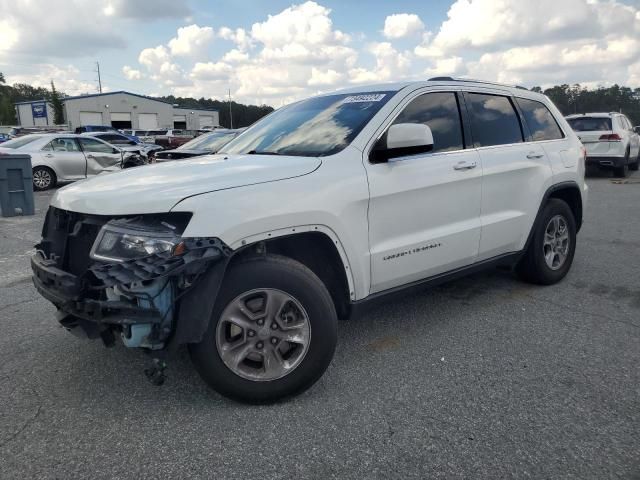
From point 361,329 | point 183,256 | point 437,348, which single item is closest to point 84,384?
point 183,256

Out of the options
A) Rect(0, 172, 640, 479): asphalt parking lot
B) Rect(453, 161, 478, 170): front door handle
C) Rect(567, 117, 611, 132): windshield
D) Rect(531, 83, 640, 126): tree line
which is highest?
Rect(531, 83, 640, 126): tree line

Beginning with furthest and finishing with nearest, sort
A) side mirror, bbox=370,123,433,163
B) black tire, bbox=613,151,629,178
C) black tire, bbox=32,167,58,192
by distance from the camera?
black tire, bbox=613,151,629,178 → black tire, bbox=32,167,58,192 → side mirror, bbox=370,123,433,163

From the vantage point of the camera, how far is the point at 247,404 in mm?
2816

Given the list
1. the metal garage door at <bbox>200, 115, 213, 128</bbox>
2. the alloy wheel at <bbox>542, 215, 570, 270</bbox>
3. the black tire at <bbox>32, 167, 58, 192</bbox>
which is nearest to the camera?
the alloy wheel at <bbox>542, 215, 570, 270</bbox>

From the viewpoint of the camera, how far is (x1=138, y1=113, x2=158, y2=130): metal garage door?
64438mm

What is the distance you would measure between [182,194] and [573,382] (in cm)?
255

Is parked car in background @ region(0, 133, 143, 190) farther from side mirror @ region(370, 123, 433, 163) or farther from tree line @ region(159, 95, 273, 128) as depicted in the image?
tree line @ region(159, 95, 273, 128)

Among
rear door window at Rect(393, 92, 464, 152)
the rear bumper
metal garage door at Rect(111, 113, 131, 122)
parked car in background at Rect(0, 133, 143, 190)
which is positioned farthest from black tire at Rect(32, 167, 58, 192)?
metal garage door at Rect(111, 113, 131, 122)

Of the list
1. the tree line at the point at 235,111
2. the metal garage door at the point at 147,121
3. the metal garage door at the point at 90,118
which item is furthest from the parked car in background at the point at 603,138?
the tree line at the point at 235,111

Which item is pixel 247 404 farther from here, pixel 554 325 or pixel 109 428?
pixel 554 325

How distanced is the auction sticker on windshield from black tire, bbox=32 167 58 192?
12.4 m

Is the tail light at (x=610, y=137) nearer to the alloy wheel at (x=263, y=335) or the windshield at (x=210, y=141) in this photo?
the windshield at (x=210, y=141)

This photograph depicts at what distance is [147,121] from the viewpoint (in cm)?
6525

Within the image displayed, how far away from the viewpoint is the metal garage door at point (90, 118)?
5891cm
